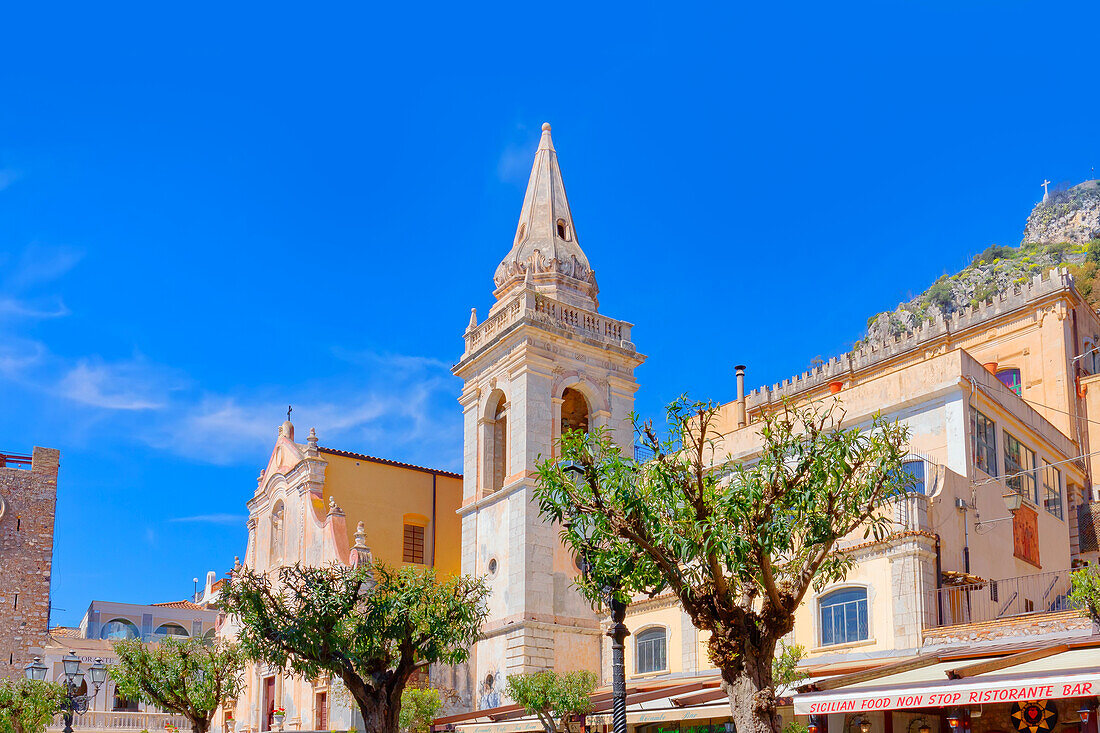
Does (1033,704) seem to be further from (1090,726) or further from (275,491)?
(275,491)

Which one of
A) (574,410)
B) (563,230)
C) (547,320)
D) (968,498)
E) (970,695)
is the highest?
(563,230)

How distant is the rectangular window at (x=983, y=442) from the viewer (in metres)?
27.0

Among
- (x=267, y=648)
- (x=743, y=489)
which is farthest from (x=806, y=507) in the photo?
(x=267, y=648)

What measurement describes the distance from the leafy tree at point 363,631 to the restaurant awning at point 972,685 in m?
7.45

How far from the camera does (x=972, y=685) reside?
16656mm

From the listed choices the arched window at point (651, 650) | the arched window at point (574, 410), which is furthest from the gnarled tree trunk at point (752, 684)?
the arched window at point (574, 410)

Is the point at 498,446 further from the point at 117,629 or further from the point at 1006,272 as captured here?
the point at 1006,272

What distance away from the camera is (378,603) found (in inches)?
869

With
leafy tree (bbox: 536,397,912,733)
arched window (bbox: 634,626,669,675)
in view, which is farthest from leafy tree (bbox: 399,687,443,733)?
leafy tree (bbox: 536,397,912,733)

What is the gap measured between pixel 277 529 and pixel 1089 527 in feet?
94.0

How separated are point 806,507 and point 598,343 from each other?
22.9 meters

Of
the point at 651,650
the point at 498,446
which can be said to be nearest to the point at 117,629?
the point at 498,446

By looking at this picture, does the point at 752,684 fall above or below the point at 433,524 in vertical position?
below

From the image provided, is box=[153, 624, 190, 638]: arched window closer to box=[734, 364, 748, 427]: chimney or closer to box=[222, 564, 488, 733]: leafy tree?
box=[734, 364, 748, 427]: chimney
